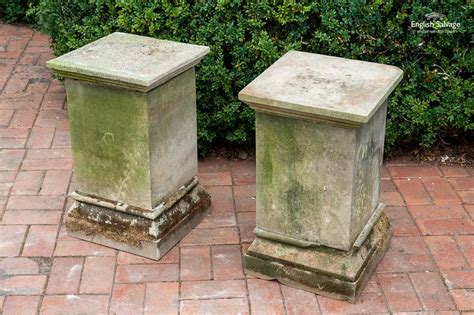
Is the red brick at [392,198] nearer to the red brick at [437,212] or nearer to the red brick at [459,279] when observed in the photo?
the red brick at [437,212]

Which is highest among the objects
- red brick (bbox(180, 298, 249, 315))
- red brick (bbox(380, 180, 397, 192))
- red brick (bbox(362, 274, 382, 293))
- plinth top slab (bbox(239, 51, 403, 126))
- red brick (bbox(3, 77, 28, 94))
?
plinth top slab (bbox(239, 51, 403, 126))

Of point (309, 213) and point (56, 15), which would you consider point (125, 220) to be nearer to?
point (309, 213)

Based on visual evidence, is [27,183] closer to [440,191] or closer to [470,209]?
[440,191]

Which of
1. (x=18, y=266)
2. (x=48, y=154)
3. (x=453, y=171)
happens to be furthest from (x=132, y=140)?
(x=453, y=171)

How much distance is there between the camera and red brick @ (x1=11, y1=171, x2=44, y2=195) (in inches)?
190

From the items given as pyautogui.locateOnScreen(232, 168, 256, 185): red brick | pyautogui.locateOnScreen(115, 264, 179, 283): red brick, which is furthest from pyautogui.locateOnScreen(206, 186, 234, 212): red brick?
pyautogui.locateOnScreen(115, 264, 179, 283): red brick

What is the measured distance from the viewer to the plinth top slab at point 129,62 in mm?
3834

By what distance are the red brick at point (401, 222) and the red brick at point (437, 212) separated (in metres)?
0.05

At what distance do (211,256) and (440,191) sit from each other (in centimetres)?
157

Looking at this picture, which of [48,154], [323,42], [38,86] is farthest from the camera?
[38,86]

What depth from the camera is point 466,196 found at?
4.78m

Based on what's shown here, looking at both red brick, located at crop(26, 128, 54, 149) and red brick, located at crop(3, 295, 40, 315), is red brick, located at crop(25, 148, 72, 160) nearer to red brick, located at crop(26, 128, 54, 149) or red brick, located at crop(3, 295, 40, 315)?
red brick, located at crop(26, 128, 54, 149)

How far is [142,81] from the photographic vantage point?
376 cm

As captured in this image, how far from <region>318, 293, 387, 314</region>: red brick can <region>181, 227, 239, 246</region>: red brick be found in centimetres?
71
